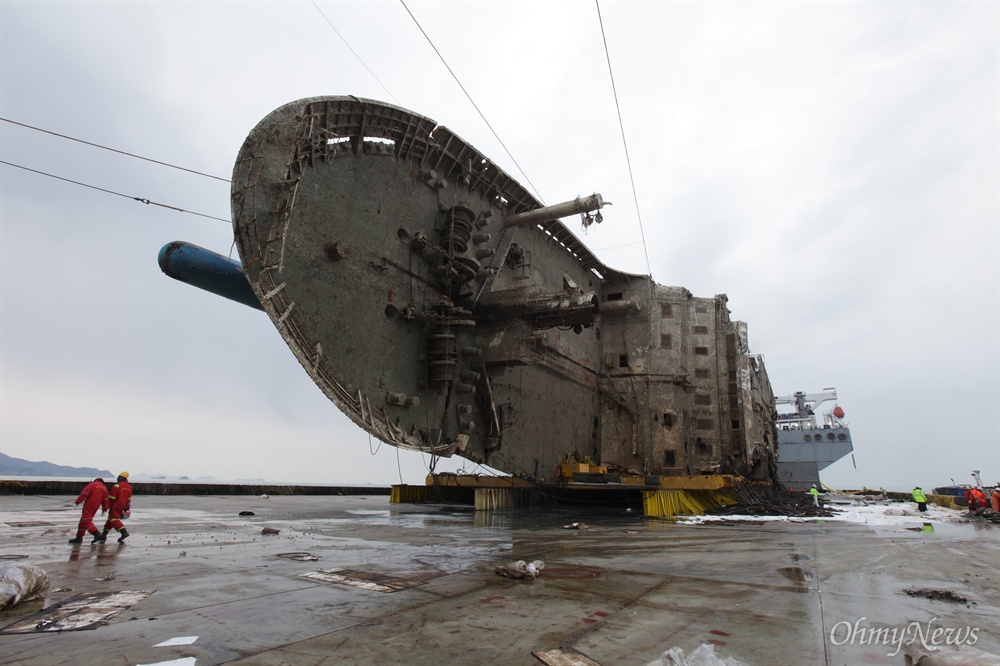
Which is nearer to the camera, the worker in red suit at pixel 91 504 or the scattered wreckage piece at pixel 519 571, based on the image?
the scattered wreckage piece at pixel 519 571

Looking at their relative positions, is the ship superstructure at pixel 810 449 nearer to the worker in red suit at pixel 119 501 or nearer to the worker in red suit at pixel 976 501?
the worker in red suit at pixel 976 501

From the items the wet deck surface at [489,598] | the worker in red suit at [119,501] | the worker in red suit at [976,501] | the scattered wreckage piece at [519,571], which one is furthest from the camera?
the worker in red suit at [976,501]

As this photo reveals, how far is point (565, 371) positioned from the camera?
19.8m

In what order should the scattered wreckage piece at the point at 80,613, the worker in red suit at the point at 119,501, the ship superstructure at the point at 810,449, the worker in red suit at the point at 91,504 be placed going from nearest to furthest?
the scattered wreckage piece at the point at 80,613
the worker in red suit at the point at 91,504
the worker in red suit at the point at 119,501
the ship superstructure at the point at 810,449

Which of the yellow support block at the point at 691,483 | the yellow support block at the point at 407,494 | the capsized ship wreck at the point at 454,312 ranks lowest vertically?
the yellow support block at the point at 407,494

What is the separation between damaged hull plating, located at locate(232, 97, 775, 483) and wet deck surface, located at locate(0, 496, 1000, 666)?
4.58 metres

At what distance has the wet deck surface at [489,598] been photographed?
310cm

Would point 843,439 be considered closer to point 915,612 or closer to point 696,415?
point 696,415

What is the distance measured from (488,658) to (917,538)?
1086 cm

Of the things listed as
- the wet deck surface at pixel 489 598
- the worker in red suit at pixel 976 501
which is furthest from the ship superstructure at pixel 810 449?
the wet deck surface at pixel 489 598

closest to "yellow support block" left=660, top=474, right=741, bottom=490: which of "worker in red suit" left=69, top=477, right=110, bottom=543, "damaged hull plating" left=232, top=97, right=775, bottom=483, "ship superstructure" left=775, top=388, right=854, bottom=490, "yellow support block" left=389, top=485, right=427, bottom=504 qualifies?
"damaged hull plating" left=232, top=97, right=775, bottom=483

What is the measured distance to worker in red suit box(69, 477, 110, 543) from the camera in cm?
773

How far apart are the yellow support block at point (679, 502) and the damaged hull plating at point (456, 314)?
7.45 feet

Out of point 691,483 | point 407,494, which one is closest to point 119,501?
point 407,494
